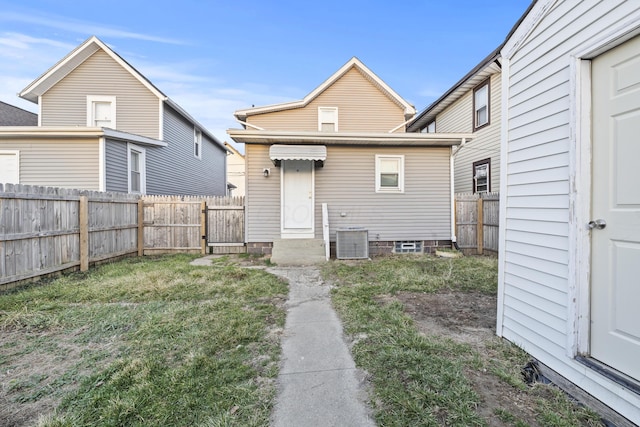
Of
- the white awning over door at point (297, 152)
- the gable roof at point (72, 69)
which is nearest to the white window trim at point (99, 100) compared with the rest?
the gable roof at point (72, 69)

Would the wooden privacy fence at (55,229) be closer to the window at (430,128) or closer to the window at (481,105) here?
the window at (481,105)

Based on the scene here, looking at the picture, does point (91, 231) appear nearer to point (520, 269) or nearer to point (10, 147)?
point (10, 147)

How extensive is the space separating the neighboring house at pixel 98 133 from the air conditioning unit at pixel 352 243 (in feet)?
25.9

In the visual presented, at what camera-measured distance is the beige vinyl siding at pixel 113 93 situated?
35.0ft

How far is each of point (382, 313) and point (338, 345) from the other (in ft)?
3.04

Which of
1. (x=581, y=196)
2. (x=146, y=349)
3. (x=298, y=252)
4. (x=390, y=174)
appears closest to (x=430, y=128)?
(x=390, y=174)

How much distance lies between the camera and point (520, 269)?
8.91ft

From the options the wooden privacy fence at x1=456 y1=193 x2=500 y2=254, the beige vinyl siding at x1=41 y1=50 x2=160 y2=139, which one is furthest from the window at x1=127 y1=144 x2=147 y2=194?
the wooden privacy fence at x1=456 y1=193 x2=500 y2=254

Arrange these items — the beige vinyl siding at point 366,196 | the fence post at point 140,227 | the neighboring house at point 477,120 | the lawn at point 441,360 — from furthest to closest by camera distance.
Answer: the neighboring house at point 477,120 → the fence post at point 140,227 → the beige vinyl siding at point 366,196 → the lawn at point 441,360

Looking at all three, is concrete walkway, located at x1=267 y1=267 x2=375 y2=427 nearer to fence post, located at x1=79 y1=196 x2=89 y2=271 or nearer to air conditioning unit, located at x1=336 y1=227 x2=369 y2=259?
air conditioning unit, located at x1=336 y1=227 x2=369 y2=259

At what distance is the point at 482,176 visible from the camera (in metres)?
10.5

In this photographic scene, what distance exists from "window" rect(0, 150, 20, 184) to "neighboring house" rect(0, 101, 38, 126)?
6.55 feet

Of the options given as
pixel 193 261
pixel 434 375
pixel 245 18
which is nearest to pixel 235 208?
pixel 193 261

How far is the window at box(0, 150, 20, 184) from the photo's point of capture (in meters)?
9.32
